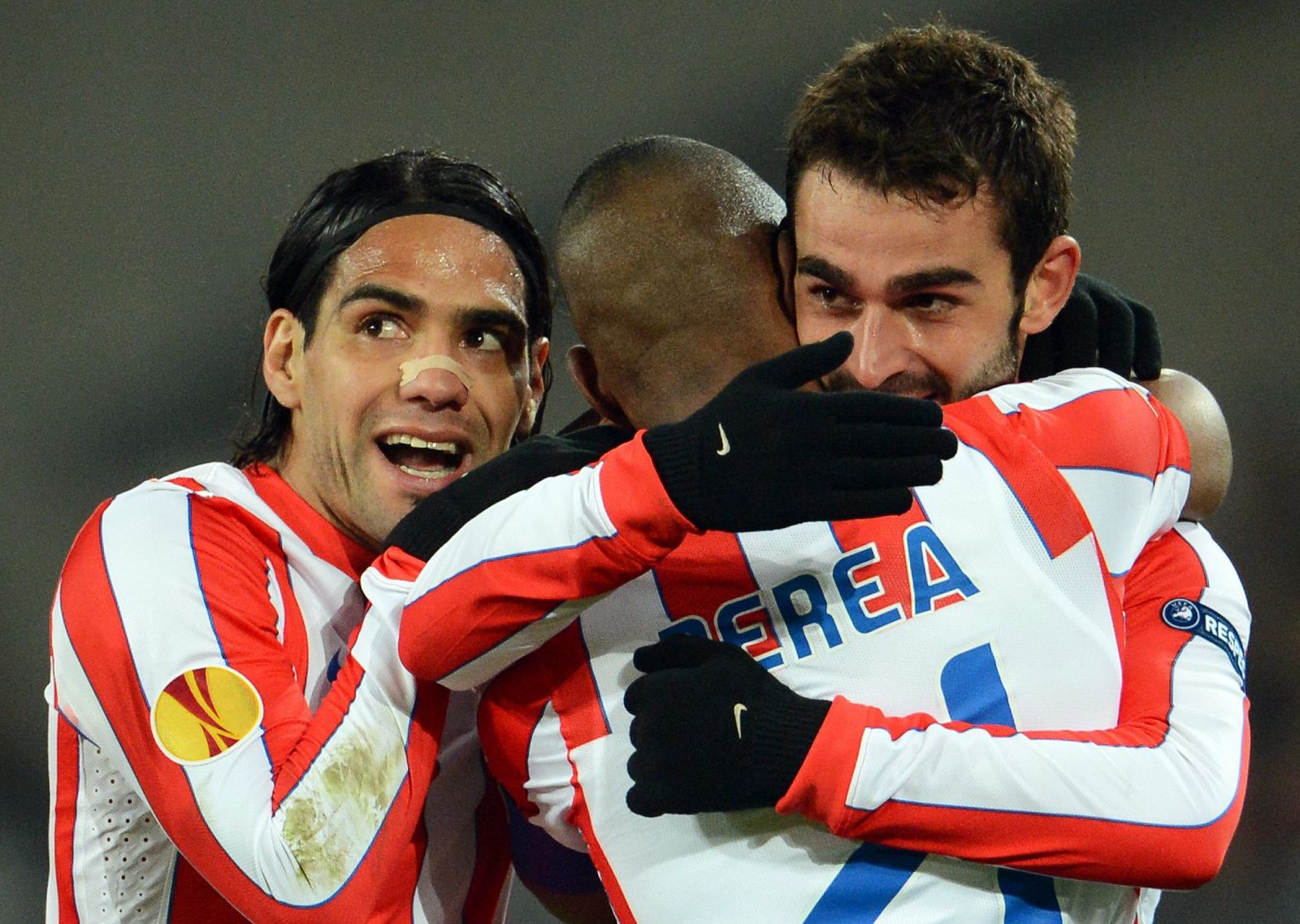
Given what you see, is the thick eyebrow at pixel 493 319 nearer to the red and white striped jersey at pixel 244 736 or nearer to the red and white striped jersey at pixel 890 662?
the red and white striped jersey at pixel 244 736

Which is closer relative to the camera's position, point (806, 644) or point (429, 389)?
point (806, 644)

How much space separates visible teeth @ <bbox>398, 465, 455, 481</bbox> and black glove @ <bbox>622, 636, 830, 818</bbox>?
0.55 meters

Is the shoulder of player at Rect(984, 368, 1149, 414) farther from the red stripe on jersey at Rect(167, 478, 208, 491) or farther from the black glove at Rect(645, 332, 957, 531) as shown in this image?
the red stripe on jersey at Rect(167, 478, 208, 491)

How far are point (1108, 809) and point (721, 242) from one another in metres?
0.55

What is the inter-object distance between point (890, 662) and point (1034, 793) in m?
0.13

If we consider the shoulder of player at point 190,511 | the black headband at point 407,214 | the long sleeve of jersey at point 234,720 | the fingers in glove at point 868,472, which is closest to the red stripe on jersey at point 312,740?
the long sleeve of jersey at point 234,720

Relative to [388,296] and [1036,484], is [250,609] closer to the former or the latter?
[388,296]

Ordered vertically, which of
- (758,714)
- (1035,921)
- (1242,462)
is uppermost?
(758,714)

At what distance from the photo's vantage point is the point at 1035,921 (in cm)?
106

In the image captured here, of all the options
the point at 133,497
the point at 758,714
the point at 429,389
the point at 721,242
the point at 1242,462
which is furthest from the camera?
the point at 1242,462

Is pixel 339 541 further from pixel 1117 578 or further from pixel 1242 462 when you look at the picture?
pixel 1242 462

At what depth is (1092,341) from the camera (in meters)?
1.33

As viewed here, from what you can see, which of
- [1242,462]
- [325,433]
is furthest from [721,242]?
[1242,462]

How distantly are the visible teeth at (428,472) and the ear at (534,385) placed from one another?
129mm
